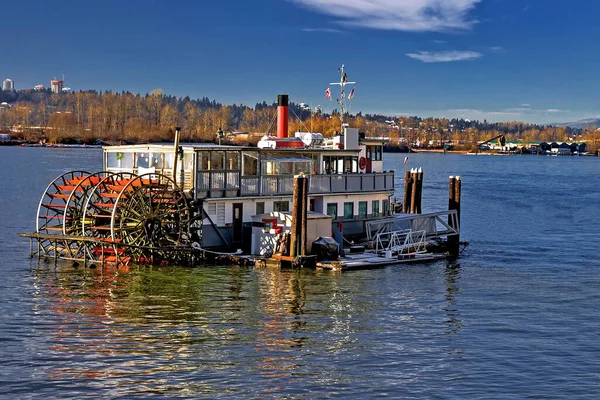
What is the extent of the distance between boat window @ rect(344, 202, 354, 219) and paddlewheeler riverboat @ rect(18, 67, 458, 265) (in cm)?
6

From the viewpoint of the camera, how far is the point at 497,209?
84.0 meters

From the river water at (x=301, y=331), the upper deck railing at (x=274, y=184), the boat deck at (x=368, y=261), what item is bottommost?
the river water at (x=301, y=331)

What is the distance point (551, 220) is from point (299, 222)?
40.7 meters

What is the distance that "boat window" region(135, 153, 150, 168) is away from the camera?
42.8 metres

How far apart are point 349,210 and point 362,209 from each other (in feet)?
3.68

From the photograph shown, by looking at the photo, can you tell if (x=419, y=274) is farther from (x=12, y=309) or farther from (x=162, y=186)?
(x=12, y=309)

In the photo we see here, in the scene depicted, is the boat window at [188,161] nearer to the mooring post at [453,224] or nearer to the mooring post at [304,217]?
the mooring post at [304,217]

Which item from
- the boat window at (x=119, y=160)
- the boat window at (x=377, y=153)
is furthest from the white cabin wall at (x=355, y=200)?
the boat window at (x=119, y=160)

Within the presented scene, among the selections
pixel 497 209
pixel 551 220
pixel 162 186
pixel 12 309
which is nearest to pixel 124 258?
pixel 162 186

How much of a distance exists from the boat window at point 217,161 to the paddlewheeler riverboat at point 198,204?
0.05m

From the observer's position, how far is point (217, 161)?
40.4 m

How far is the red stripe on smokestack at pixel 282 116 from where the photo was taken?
159 feet

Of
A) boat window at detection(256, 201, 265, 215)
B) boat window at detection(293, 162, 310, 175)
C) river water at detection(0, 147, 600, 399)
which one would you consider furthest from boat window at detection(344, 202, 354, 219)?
boat window at detection(256, 201, 265, 215)

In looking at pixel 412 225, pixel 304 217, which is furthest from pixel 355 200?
pixel 304 217
